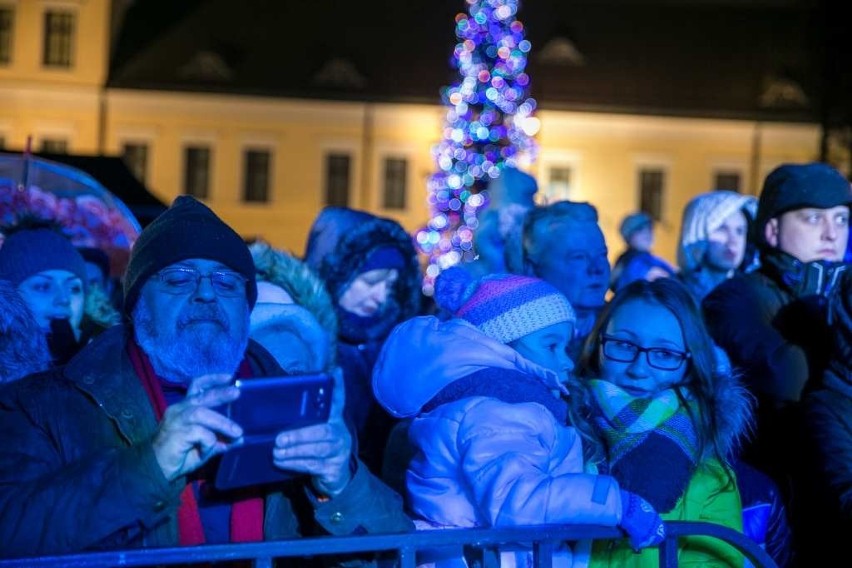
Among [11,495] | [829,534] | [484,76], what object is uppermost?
[484,76]

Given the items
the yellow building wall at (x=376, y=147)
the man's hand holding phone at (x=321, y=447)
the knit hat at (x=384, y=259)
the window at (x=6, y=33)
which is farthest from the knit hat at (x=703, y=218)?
the window at (x=6, y=33)

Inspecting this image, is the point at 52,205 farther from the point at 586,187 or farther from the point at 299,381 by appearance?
the point at 586,187

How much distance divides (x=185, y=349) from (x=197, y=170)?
45.3 metres

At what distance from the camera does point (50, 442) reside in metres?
3.14

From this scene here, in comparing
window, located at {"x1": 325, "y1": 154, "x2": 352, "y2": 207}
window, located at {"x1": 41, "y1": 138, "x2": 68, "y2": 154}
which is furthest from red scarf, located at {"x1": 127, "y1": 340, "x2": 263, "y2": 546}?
window, located at {"x1": 41, "y1": 138, "x2": 68, "y2": 154}

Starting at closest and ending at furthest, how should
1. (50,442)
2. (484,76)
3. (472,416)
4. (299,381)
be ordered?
1. (299,381)
2. (50,442)
3. (472,416)
4. (484,76)

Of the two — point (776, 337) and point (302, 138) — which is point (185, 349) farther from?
point (302, 138)

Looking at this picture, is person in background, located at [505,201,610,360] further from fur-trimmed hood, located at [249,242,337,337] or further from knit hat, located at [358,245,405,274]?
fur-trimmed hood, located at [249,242,337,337]

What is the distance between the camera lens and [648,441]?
13.1 ft

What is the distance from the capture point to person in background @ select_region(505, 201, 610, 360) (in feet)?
18.9

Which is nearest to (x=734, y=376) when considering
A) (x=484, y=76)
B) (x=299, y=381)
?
(x=299, y=381)

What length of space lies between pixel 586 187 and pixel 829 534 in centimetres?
4393

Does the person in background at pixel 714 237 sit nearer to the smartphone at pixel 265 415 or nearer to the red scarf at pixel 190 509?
the red scarf at pixel 190 509

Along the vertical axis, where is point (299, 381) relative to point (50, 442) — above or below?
above
